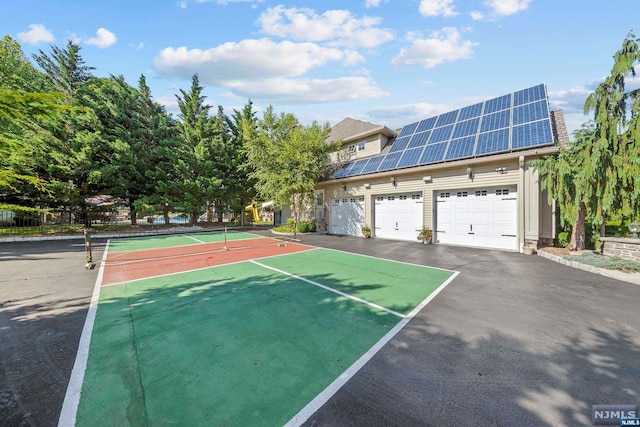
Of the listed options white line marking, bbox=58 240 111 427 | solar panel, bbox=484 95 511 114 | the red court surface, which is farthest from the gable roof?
white line marking, bbox=58 240 111 427

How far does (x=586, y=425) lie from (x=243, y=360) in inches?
129

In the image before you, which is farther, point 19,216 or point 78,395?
point 19,216

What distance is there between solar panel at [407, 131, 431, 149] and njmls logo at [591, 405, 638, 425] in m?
11.9

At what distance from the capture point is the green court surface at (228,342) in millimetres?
2299

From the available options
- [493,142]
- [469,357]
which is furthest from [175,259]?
[493,142]

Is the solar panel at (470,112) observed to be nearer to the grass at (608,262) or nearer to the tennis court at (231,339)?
the grass at (608,262)

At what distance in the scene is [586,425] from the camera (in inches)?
82.8

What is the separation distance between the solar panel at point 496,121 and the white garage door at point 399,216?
156 inches

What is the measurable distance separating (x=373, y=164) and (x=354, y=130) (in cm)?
478

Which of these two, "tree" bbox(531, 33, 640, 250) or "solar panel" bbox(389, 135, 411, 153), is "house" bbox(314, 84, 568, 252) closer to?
"solar panel" bbox(389, 135, 411, 153)

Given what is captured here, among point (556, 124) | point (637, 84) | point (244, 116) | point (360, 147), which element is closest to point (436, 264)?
point (637, 84)

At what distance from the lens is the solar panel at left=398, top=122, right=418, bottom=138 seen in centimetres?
1427

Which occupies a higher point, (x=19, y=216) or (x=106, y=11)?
(x=106, y=11)

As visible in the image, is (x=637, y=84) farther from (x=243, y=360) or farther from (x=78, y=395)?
(x=78, y=395)
